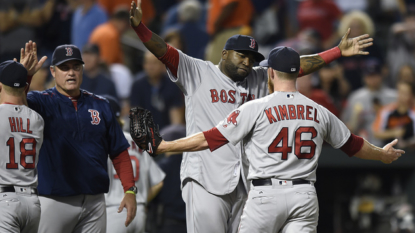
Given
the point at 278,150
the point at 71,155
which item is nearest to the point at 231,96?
the point at 278,150

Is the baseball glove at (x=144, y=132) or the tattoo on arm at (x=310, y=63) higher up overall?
the tattoo on arm at (x=310, y=63)

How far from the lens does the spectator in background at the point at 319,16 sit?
1181cm

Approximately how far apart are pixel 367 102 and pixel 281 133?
5.84 meters

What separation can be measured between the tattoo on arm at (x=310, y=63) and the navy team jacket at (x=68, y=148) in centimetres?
189

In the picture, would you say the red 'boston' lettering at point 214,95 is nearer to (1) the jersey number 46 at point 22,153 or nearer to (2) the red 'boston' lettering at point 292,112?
(2) the red 'boston' lettering at point 292,112

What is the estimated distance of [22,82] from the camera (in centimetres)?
515

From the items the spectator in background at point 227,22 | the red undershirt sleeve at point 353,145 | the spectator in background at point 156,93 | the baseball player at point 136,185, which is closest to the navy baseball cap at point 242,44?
the red undershirt sleeve at point 353,145

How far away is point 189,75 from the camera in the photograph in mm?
5773

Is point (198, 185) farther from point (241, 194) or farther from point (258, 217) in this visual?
point (258, 217)

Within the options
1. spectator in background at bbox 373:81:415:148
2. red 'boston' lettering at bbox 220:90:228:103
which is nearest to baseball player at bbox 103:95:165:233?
red 'boston' lettering at bbox 220:90:228:103

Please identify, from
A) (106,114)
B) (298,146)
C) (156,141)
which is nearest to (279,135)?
(298,146)

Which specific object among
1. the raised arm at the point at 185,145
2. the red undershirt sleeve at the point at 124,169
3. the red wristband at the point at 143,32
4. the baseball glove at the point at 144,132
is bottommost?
the red undershirt sleeve at the point at 124,169

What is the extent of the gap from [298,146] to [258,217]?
594 mm

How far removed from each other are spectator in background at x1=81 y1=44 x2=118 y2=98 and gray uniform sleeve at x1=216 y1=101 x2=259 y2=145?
16.1 feet
